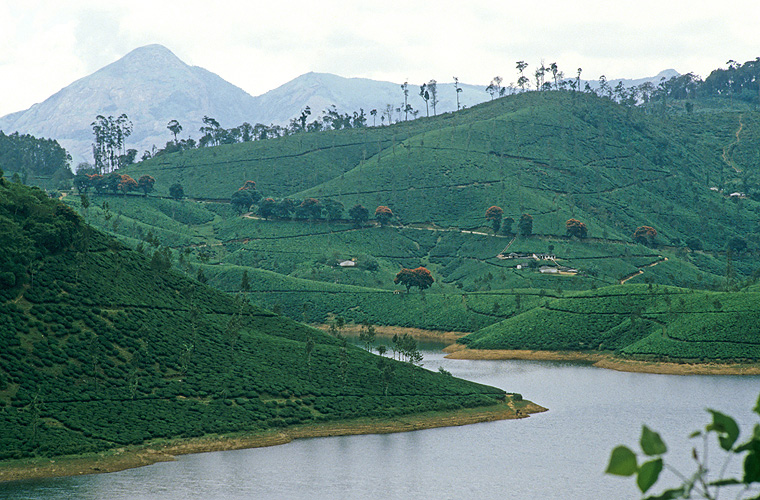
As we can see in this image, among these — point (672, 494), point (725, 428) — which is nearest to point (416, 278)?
point (672, 494)

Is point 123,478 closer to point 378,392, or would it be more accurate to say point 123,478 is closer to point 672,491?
point 378,392

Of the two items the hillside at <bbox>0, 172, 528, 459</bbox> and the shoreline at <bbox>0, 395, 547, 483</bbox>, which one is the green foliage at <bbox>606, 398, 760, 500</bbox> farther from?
the hillside at <bbox>0, 172, 528, 459</bbox>

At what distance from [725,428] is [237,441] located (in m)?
74.0

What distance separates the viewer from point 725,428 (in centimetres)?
1101

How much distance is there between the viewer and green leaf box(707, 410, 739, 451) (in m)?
10.7

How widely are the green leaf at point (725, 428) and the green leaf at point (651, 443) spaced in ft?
2.74

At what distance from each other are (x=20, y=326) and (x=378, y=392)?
4064cm

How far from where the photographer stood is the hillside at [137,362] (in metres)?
75.8

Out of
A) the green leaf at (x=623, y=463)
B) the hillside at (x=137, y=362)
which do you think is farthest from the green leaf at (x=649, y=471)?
the hillside at (x=137, y=362)

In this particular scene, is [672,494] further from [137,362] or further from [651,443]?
[137,362]

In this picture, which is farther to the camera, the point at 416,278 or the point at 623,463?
the point at 416,278

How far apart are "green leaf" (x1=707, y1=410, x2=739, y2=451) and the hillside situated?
67176mm

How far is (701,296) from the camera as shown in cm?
15012

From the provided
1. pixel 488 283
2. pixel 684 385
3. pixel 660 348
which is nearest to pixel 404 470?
pixel 684 385
